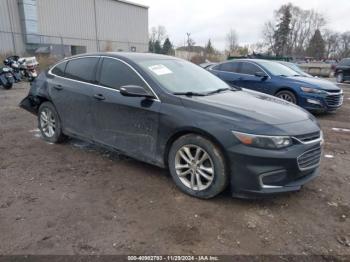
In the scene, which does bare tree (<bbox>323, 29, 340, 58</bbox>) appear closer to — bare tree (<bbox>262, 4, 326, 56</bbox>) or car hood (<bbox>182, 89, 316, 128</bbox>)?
bare tree (<bbox>262, 4, 326, 56</bbox>)

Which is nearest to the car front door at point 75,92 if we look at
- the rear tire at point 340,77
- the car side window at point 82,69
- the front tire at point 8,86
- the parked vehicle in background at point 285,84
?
the car side window at point 82,69

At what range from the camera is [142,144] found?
13.8ft

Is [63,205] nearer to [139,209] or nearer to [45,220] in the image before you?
[45,220]

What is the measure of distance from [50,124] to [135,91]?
2372mm

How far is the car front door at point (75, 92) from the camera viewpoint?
15.9 feet

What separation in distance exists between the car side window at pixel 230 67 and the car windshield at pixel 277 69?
723 mm

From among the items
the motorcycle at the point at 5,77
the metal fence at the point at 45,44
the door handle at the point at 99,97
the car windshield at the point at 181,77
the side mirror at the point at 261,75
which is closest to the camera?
the car windshield at the point at 181,77

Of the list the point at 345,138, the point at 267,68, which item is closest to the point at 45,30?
the point at 267,68

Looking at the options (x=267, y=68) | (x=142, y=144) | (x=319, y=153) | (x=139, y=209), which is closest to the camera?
(x=139, y=209)

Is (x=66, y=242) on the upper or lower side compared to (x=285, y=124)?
lower

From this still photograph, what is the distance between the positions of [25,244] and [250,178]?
2.17 meters

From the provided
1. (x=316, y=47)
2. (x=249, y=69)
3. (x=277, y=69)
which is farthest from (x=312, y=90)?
(x=316, y=47)

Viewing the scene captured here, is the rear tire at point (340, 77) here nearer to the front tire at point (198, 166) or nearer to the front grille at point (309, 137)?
the front grille at point (309, 137)

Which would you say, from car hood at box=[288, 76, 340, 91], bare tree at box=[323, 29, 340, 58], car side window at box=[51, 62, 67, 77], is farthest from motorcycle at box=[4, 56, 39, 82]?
bare tree at box=[323, 29, 340, 58]
